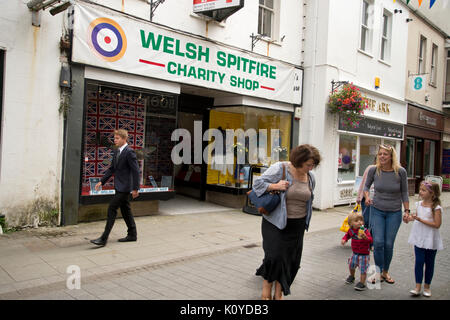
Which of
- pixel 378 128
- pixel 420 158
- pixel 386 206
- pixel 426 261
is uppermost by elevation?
pixel 378 128

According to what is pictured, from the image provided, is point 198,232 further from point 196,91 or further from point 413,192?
point 413,192

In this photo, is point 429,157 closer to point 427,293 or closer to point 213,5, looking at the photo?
point 213,5

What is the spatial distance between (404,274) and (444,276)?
0.56 meters

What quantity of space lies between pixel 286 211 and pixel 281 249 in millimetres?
398

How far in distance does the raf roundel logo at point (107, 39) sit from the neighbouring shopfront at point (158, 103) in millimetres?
18

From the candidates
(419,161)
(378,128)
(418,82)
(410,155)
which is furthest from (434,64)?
(378,128)

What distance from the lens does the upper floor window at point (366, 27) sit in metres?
13.3

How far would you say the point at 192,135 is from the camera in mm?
11672

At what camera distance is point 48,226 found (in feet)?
23.0

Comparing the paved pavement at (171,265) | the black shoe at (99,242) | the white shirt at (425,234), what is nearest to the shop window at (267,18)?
the paved pavement at (171,265)

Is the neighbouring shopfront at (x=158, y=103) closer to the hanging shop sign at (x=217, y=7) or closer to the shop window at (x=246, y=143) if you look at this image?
the shop window at (x=246, y=143)
